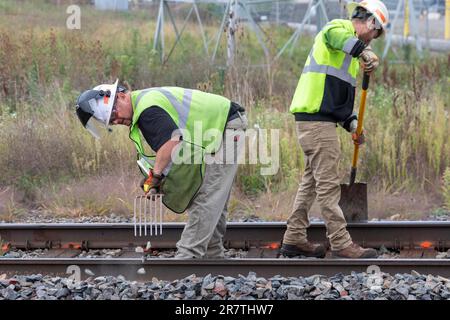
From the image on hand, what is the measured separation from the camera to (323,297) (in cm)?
581

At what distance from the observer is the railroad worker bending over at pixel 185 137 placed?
6152mm

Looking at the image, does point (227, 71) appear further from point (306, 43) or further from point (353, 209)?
point (306, 43)

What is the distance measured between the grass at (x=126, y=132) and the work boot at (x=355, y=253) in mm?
1396

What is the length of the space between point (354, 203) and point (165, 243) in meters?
1.71

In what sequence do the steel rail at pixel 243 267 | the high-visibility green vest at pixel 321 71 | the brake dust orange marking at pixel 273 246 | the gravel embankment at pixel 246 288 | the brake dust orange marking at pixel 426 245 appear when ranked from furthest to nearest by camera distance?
the brake dust orange marking at pixel 273 246 → the brake dust orange marking at pixel 426 245 → the high-visibility green vest at pixel 321 71 → the steel rail at pixel 243 267 → the gravel embankment at pixel 246 288

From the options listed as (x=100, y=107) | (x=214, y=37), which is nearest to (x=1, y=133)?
(x=100, y=107)

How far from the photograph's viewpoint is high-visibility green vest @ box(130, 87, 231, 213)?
6.31 metres

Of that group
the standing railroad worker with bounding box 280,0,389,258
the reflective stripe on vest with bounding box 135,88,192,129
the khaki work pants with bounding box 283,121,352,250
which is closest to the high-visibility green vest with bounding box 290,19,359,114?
the standing railroad worker with bounding box 280,0,389,258

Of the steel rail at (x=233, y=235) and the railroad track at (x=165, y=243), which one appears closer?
the railroad track at (x=165, y=243)

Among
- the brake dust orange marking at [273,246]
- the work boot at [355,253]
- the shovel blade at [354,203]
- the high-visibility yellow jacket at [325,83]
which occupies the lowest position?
the brake dust orange marking at [273,246]

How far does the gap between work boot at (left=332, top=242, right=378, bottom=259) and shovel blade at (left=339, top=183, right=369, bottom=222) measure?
0.69m

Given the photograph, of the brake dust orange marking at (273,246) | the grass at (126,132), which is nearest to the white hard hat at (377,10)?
the brake dust orange marking at (273,246)

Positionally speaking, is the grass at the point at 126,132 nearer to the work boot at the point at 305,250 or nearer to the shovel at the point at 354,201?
the shovel at the point at 354,201

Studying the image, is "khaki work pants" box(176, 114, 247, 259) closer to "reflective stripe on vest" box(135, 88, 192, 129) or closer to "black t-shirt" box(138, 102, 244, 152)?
"reflective stripe on vest" box(135, 88, 192, 129)
